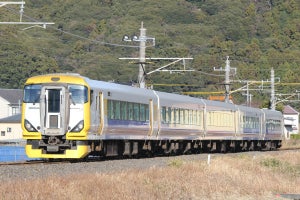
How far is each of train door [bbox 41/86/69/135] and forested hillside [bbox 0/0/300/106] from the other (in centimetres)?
7644

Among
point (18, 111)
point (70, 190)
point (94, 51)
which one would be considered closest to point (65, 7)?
point (94, 51)

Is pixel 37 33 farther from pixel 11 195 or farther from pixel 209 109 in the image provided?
pixel 11 195

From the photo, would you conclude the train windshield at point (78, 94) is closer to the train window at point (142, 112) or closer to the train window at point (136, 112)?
the train window at point (136, 112)

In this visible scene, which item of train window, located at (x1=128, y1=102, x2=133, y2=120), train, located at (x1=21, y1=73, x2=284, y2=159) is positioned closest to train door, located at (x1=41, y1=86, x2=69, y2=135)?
train, located at (x1=21, y1=73, x2=284, y2=159)

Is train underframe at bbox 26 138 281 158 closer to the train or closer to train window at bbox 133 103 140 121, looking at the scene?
the train

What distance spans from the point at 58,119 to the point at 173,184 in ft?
26.3

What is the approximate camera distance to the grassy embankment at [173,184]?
55.8ft

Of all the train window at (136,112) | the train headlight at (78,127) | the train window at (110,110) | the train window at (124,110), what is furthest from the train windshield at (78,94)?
the train window at (136,112)

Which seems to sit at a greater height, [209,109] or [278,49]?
[278,49]

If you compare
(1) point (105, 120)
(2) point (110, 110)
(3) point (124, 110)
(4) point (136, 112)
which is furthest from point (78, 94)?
(4) point (136, 112)

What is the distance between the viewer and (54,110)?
27734 mm

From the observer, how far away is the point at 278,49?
547ft

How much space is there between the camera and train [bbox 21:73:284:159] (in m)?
27.5

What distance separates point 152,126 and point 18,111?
67204 millimetres
